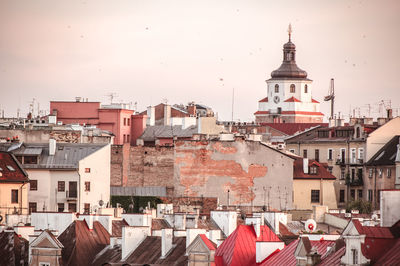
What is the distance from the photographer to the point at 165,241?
59094mm

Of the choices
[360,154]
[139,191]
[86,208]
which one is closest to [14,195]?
[86,208]

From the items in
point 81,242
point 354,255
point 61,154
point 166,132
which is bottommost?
point 81,242

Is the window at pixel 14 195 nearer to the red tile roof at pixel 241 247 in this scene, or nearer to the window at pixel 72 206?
the window at pixel 72 206

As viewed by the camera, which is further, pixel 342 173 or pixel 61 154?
pixel 342 173

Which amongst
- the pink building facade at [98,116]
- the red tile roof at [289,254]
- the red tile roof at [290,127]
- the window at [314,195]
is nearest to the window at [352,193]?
→ the window at [314,195]

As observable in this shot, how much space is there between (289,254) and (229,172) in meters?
52.1

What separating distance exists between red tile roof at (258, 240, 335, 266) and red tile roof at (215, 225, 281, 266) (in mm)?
1955

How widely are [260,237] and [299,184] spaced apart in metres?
50.0

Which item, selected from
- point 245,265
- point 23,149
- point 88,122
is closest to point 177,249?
point 245,265

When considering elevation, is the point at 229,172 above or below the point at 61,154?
below

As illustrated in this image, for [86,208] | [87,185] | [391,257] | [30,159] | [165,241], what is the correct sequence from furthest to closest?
[87,185]
[30,159]
[86,208]
[165,241]
[391,257]

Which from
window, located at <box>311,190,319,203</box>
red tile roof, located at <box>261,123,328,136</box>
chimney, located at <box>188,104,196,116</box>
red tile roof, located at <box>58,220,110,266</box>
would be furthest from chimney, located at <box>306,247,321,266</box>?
red tile roof, located at <box>261,123,328,136</box>

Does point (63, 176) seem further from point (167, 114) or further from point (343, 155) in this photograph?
point (167, 114)

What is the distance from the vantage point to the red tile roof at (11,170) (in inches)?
3494
